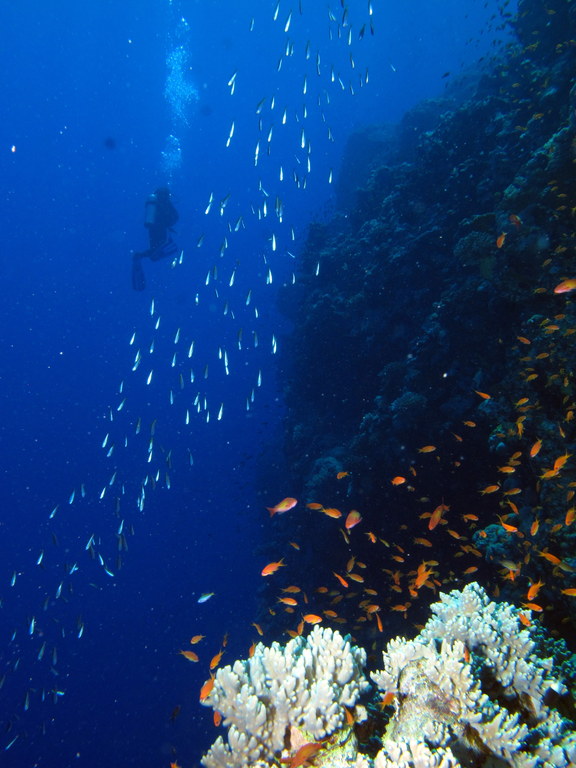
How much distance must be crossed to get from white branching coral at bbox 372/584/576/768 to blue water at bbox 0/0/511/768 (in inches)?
229

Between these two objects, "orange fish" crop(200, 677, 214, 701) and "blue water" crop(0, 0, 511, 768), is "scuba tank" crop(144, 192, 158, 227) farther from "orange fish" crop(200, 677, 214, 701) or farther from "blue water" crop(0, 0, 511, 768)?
"orange fish" crop(200, 677, 214, 701)

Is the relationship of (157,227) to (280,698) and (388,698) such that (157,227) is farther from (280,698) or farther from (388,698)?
(388,698)

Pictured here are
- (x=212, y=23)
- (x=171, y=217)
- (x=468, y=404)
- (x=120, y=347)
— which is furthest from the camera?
(x=120, y=347)

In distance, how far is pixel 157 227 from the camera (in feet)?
68.4

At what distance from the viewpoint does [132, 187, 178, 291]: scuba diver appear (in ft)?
66.7

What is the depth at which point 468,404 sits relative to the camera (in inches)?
333

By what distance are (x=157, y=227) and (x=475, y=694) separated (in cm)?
2262

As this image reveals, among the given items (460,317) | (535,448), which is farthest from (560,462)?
(460,317)

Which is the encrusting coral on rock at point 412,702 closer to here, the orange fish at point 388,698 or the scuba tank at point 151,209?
the orange fish at point 388,698

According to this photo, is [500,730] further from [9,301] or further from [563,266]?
[9,301]

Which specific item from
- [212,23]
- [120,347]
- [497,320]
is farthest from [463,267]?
[212,23]

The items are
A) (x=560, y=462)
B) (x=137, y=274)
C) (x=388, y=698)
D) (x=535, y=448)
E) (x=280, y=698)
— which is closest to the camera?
(x=280, y=698)

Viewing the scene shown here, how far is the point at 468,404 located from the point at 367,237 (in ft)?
27.6

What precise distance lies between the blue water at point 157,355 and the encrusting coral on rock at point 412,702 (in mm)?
5039
